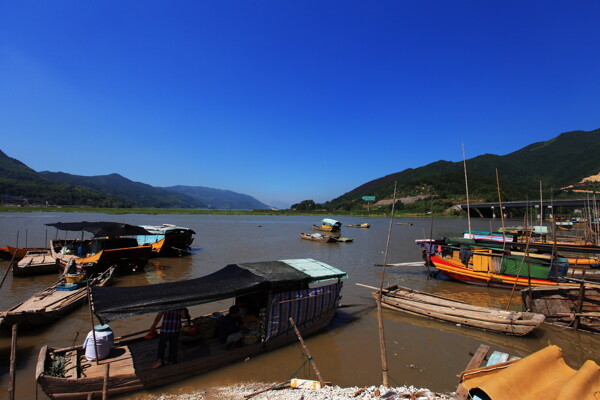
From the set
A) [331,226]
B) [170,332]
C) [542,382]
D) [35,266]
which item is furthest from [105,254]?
[331,226]

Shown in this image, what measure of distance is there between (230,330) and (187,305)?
1.81 metres

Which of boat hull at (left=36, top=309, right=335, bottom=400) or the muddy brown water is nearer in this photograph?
boat hull at (left=36, top=309, right=335, bottom=400)

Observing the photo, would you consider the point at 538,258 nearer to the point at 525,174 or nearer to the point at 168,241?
the point at 168,241

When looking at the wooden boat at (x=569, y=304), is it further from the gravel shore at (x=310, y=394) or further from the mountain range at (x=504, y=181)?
the mountain range at (x=504, y=181)

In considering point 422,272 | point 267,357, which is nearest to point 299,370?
point 267,357

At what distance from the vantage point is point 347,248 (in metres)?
35.5

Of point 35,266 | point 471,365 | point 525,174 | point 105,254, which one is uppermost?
point 525,174

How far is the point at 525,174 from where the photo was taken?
164m

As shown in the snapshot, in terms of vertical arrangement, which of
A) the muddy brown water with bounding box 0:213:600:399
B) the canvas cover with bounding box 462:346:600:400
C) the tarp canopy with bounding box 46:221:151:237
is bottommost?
the muddy brown water with bounding box 0:213:600:399

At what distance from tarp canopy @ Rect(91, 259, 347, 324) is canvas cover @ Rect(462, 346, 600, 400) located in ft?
17.4

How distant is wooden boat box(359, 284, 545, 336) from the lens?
1038 cm

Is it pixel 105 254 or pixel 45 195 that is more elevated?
pixel 45 195

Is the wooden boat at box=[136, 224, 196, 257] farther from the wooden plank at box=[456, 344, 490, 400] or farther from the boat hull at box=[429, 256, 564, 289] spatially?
the wooden plank at box=[456, 344, 490, 400]

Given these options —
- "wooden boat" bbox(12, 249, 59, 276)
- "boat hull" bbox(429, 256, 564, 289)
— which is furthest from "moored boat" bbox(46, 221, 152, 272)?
"boat hull" bbox(429, 256, 564, 289)
